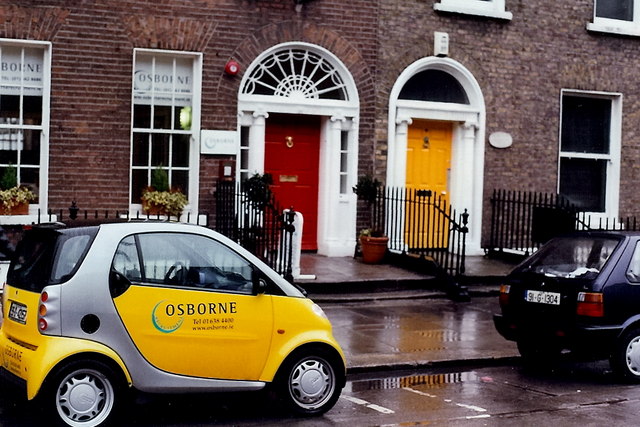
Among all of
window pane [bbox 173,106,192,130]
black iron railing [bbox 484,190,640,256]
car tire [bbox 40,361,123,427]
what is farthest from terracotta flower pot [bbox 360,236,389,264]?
car tire [bbox 40,361,123,427]

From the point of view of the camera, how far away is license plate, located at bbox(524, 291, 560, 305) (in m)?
9.88

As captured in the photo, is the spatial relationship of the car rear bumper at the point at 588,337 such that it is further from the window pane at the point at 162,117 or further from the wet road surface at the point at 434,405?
the window pane at the point at 162,117

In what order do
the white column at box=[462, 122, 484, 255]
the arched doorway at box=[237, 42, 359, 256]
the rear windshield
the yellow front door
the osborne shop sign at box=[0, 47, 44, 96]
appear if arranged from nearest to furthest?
the rear windshield
the osborne shop sign at box=[0, 47, 44, 96]
the arched doorway at box=[237, 42, 359, 256]
the yellow front door
the white column at box=[462, 122, 484, 255]

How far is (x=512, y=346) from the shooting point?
1133 cm

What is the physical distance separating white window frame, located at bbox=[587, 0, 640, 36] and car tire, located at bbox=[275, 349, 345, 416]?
11.8 meters

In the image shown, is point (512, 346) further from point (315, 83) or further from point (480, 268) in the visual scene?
point (315, 83)

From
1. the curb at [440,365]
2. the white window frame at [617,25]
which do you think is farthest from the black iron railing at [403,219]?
the curb at [440,365]

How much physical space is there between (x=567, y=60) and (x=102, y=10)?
27.1ft

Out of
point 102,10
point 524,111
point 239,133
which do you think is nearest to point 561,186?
point 524,111

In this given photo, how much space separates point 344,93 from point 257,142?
5.71 feet

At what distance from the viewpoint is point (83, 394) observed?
6980 millimetres

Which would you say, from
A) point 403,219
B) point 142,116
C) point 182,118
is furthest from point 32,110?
point 403,219

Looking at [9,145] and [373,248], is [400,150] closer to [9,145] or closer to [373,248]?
[373,248]

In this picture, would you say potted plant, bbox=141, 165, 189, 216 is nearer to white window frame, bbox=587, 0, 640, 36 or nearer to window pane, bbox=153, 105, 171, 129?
window pane, bbox=153, 105, 171, 129
